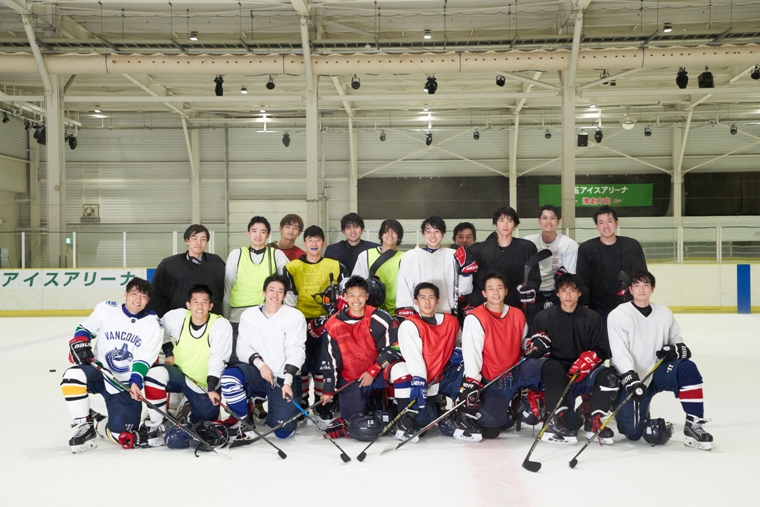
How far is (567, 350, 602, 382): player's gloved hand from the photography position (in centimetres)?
380

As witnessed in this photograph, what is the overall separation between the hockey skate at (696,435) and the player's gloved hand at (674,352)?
13.5 inches

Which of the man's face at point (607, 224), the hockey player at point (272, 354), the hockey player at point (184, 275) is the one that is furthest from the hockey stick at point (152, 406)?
the man's face at point (607, 224)

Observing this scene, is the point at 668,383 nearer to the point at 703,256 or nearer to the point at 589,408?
the point at 589,408

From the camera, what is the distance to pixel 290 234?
16.0ft

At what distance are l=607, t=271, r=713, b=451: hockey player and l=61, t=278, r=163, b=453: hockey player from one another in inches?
108

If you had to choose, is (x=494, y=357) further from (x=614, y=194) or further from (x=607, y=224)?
(x=614, y=194)

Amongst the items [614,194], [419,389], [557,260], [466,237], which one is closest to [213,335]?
[419,389]

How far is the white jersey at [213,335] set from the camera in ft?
12.7

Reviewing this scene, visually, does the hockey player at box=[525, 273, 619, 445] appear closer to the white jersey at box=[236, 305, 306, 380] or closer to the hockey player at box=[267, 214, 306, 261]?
the white jersey at box=[236, 305, 306, 380]

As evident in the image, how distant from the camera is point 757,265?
11852mm

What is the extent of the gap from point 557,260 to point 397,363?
5.02 ft

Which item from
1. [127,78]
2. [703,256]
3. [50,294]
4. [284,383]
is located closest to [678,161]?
[703,256]

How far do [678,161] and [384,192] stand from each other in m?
8.68

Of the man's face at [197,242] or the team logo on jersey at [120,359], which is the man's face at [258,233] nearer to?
the man's face at [197,242]
